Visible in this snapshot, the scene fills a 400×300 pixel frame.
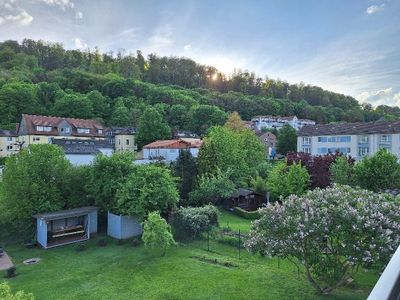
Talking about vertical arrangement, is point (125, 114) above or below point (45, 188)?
above

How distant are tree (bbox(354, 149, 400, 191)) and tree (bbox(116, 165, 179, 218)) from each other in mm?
16849

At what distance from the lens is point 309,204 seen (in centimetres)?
1370

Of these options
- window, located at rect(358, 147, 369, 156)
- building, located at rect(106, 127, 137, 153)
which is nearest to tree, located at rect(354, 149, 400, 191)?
window, located at rect(358, 147, 369, 156)

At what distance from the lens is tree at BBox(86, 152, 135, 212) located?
1011 inches

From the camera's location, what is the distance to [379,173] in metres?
27.6

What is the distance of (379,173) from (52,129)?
5398 centimetres

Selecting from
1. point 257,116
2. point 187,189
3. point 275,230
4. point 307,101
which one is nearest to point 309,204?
point 275,230

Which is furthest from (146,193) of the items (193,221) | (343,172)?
(343,172)

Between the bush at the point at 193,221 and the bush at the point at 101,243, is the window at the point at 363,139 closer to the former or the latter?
the bush at the point at 193,221

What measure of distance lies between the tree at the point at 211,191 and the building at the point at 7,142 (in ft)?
137

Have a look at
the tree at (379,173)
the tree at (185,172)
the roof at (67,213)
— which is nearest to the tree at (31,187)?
the roof at (67,213)

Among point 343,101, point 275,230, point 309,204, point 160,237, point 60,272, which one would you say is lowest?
point 60,272

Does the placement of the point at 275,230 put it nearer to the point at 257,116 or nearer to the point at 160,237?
the point at 160,237

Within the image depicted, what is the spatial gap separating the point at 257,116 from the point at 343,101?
50.0m
